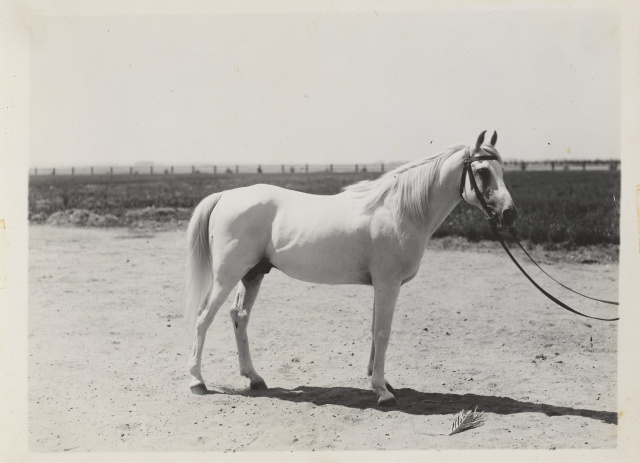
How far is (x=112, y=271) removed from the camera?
10.7m

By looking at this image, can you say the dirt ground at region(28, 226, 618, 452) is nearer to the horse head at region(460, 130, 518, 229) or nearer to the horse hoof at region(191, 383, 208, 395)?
the horse hoof at region(191, 383, 208, 395)

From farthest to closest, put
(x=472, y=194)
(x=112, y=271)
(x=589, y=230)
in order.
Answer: (x=589, y=230) < (x=112, y=271) < (x=472, y=194)

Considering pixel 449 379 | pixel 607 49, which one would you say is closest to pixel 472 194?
pixel 449 379

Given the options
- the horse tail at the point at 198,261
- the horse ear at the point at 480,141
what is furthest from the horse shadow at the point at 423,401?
the horse ear at the point at 480,141

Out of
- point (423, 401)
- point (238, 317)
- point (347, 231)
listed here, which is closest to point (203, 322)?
point (238, 317)

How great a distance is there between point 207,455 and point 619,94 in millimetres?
5075

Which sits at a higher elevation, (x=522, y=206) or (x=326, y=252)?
(x=522, y=206)

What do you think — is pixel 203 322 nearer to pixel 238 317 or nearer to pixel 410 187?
pixel 238 317

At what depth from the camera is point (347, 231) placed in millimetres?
4910

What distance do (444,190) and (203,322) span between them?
8.39ft

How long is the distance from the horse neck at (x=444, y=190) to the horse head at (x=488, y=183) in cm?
9

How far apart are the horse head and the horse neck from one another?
91 millimetres

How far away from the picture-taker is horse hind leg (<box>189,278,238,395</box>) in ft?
16.9

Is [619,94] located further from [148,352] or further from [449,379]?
[148,352]
